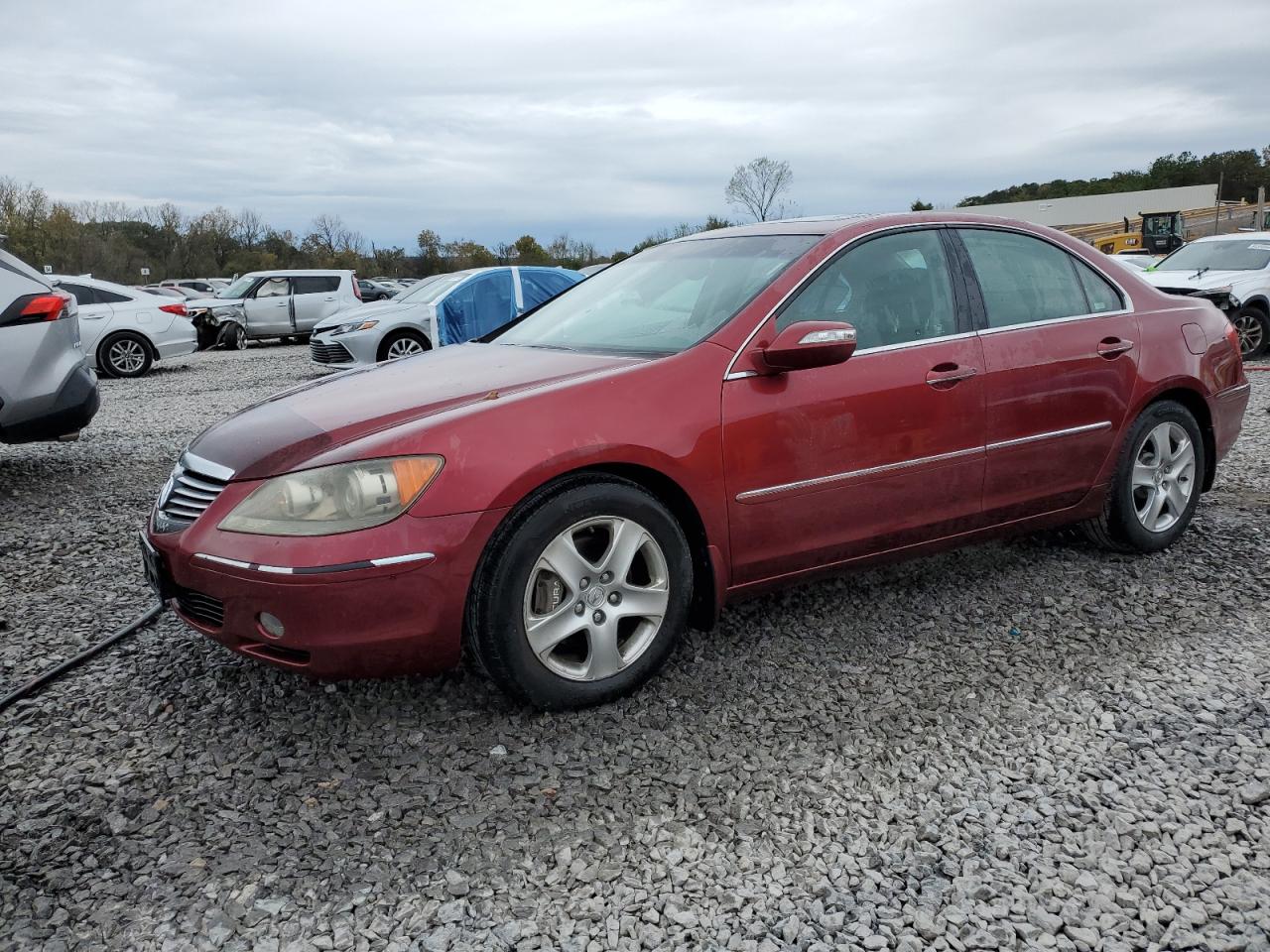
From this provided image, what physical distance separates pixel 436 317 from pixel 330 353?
148 cm

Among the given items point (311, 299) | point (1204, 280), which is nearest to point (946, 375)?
point (1204, 280)

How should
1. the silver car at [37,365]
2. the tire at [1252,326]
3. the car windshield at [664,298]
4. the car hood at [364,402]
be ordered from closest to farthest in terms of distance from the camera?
the car hood at [364,402] → the car windshield at [664,298] → the silver car at [37,365] → the tire at [1252,326]

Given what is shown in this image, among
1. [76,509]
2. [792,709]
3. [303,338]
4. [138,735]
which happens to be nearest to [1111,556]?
[792,709]

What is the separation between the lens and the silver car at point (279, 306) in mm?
20016

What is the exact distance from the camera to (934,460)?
3584 millimetres

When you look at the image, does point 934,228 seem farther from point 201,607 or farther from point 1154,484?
point 201,607

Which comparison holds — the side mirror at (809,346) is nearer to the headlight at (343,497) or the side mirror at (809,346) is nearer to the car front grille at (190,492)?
the headlight at (343,497)

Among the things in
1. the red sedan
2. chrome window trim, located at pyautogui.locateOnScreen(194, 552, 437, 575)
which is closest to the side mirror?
the red sedan

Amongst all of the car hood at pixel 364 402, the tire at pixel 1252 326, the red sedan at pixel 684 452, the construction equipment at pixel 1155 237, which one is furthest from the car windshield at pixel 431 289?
the construction equipment at pixel 1155 237

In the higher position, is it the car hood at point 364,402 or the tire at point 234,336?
the car hood at point 364,402

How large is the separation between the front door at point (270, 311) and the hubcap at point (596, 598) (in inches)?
736

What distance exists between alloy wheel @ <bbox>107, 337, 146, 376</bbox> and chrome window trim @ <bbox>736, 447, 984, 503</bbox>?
14039 mm

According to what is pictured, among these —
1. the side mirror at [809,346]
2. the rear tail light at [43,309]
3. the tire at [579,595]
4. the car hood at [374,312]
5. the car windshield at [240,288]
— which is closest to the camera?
the tire at [579,595]

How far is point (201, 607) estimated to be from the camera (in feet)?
9.57
